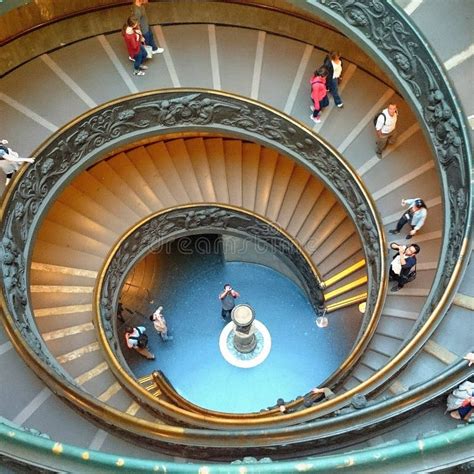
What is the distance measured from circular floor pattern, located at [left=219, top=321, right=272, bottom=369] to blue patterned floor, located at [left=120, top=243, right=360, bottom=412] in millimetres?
128

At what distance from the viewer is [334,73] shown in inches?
445

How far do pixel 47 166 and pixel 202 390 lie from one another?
6.59 m

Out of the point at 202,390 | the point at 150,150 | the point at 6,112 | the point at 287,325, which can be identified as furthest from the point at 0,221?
the point at 287,325

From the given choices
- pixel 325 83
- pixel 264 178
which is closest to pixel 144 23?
pixel 325 83

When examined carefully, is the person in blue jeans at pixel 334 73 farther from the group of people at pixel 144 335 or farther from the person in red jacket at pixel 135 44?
the group of people at pixel 144 335

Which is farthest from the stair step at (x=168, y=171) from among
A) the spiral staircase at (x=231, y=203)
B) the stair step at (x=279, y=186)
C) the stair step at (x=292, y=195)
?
the stair step at (x=292, y=195)

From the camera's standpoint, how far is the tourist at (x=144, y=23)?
1102cm

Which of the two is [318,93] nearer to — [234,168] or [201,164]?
[234,168]

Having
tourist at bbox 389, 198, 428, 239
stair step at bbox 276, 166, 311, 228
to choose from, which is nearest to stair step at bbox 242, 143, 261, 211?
stair step at bbox 276, 166, 311, 228

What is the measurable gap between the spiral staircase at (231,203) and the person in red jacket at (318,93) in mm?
238

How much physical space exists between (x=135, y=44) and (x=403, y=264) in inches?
267

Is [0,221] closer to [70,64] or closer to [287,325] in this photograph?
[70,64]

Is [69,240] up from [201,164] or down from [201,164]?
down

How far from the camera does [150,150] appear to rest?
1405cm
